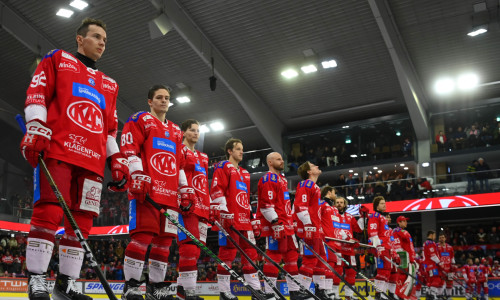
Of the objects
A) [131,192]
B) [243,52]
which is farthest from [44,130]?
[243,52]

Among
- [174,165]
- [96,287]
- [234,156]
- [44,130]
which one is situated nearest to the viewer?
[44,130]

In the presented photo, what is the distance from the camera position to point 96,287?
43.9 feet

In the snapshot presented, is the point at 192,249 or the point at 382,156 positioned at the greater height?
the point at 382,156

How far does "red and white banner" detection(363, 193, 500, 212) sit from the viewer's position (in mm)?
16031

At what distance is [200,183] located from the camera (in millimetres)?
5547

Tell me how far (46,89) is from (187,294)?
2417 millimetres

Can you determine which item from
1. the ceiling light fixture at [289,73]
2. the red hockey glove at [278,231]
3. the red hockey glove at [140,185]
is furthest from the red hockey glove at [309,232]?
the ceiling light fixture at [289,73]

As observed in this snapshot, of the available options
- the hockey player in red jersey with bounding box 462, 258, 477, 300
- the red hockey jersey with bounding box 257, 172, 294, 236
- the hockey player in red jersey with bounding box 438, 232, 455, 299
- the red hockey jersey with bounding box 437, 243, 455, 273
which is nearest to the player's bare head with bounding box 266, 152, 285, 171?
the red hockey jersey with bounding box 257, 172, 294, 236

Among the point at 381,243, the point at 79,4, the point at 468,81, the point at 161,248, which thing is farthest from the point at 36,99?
the point at 468,81

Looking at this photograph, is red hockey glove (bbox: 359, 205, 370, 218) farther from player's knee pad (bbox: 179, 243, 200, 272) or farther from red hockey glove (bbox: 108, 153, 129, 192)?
red hockey glove (bbox: 108, 153, 129, 192)

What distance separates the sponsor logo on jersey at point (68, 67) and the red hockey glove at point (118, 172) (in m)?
0.65

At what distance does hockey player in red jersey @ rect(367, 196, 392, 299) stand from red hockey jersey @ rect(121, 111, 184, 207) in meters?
5.86

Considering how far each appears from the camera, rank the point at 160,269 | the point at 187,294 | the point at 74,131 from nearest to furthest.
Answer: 1. the point at 74,131
2. the point at 160,269
3. the point at 187,294

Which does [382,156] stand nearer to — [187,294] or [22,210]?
[22,210]
